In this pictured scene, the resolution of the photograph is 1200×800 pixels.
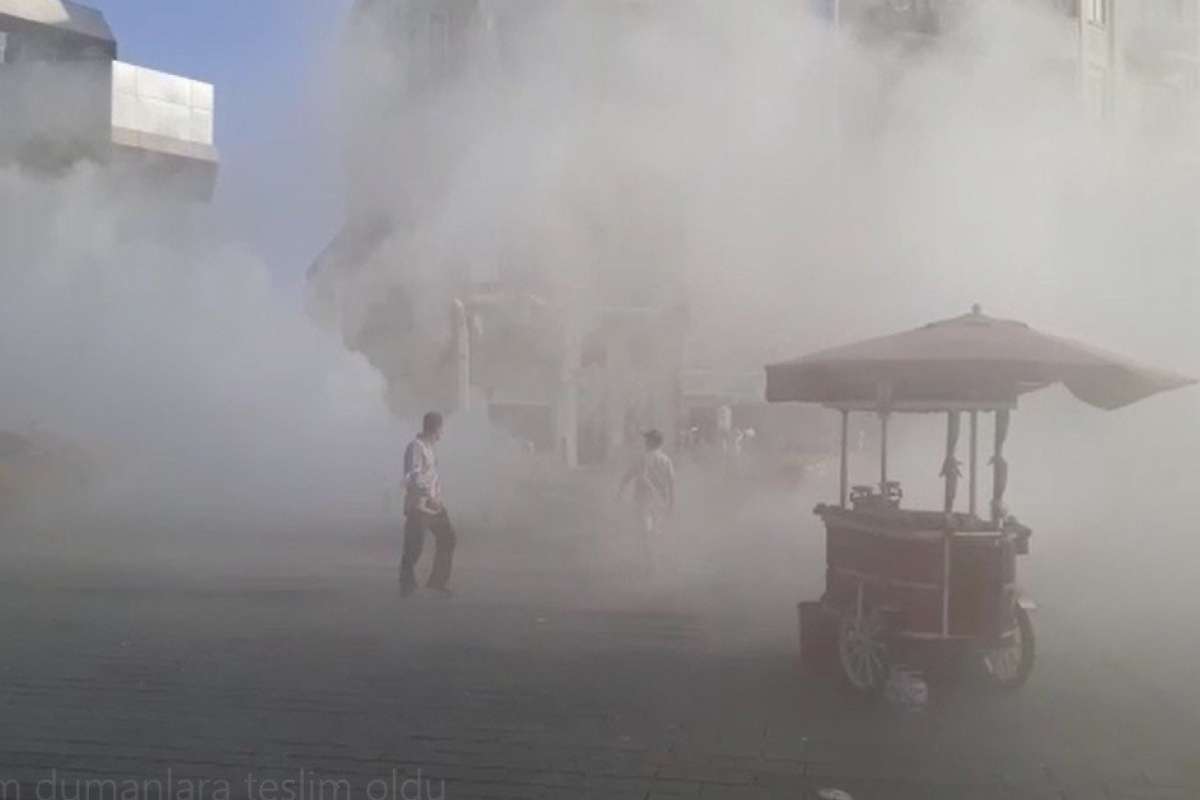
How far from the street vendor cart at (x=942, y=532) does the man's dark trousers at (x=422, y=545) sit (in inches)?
108

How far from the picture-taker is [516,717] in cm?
518

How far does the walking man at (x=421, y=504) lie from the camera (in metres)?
8.14

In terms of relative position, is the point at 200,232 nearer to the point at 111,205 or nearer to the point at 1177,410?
the point at 111,205

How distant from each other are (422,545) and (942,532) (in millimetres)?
3647

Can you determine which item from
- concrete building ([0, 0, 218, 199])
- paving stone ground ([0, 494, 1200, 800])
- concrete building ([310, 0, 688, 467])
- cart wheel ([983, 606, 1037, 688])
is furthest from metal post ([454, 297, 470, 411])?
cart wheel ([983, 606, 1037, 688])

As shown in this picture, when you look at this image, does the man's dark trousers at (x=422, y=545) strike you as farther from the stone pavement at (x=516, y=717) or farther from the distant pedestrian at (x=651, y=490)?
the distant pedestrian at (x=651, y=490)

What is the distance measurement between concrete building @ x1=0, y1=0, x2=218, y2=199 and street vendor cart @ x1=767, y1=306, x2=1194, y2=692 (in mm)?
7471

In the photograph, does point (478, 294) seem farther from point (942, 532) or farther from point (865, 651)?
point (942, 532)

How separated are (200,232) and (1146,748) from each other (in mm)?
9819

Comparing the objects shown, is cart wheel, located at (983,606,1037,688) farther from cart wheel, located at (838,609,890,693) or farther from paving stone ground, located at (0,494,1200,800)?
cart wheel, located at (838,609,890,693)

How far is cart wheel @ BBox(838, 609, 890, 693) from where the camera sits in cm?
567

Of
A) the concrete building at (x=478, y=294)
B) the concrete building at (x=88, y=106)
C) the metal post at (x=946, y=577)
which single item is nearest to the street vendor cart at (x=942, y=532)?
the metal post at (x=946, y=577)

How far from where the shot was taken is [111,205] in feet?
41.1

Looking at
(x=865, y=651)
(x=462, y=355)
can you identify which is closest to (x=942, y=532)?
(x=865, y=651)
